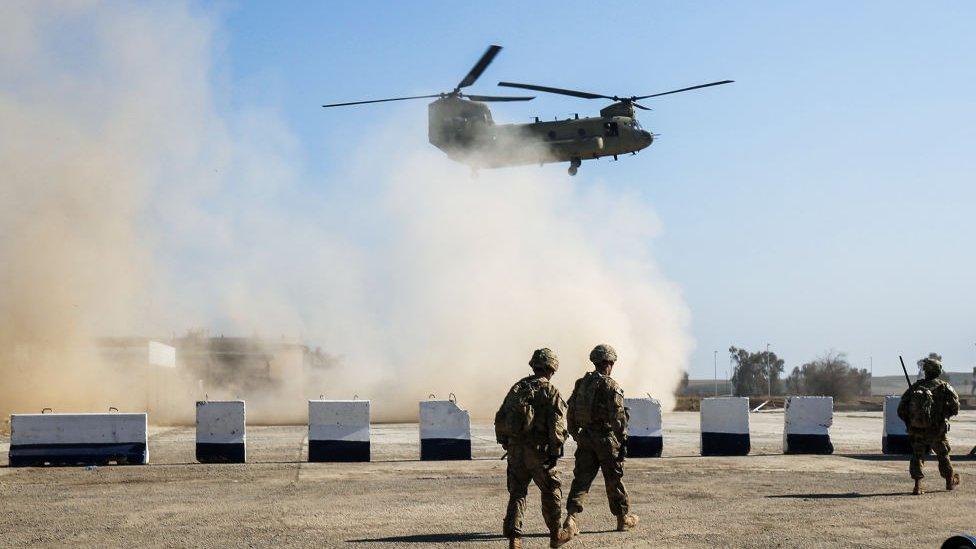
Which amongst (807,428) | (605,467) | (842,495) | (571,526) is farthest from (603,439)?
(807,428)

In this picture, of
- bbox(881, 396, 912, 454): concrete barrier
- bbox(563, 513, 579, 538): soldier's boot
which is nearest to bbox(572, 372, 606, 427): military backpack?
bbox(563, 513, 579, 538): soldier's boot

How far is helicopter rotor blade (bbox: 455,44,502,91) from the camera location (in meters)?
32.4

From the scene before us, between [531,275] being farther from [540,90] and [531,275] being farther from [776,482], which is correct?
[776,482]

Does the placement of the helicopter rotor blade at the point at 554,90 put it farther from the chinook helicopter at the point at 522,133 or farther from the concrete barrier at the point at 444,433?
the concrete barrier at the point at 444,433

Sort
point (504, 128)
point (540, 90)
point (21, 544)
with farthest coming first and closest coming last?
1. point (504, 128)
2. point (540, 90)
3. point (21, 544)

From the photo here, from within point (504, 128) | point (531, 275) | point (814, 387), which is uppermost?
point (504, 128)

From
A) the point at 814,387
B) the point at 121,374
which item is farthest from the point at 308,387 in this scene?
the point at 814,387

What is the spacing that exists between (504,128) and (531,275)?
36.0 feet

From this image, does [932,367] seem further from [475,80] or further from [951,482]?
[475,80]

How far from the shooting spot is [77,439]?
17859 mm

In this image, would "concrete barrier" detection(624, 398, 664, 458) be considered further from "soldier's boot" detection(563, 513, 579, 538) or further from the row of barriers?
"soldier's boot" detection(563, 513, 579, 538)

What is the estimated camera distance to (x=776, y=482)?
14.9m

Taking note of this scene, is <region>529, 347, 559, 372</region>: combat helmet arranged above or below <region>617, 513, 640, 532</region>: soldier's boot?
above

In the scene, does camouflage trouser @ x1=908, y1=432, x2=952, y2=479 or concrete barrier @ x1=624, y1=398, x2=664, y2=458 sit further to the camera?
concrete barrier @ x1=624, y1=398, x2=664, y2=458
